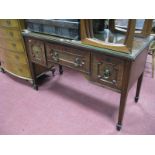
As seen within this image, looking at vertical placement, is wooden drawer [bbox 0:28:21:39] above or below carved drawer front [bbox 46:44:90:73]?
above

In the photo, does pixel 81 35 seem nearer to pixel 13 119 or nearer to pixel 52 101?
pixel 52 101

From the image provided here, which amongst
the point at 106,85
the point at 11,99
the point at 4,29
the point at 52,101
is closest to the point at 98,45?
the point at 106,85

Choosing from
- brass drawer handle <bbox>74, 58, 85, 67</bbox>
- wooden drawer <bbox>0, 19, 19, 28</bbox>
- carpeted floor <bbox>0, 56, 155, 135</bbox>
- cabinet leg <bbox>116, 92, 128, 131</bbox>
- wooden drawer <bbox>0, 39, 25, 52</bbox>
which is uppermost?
wooden drawer <bbox>0, 19, 19, 28</bbox>

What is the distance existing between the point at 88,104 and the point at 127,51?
2.81ft

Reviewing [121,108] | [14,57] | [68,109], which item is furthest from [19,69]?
[121,108]

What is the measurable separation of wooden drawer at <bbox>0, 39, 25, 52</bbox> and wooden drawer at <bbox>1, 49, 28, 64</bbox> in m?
0.06

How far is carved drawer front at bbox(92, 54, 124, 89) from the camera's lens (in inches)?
48.8

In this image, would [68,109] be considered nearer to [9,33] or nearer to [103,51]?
[103,51]

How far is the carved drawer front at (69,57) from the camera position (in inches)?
54.6

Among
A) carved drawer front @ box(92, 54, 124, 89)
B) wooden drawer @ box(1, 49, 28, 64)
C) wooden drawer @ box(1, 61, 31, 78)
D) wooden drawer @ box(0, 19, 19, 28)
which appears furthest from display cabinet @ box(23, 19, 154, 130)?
wooden drawer @ box(1, 61, 31, 78)

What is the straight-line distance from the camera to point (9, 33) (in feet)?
5.85

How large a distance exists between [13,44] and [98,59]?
102cm

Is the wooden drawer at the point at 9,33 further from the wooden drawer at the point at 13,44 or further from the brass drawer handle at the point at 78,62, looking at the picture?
the brass drawer handle at the point at 78,62

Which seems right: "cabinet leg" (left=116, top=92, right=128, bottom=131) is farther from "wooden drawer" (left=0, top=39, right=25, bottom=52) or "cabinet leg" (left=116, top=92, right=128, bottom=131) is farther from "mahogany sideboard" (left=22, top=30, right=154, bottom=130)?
"wooden drawer" (left=0, top=39, right=25, bottom=52)
